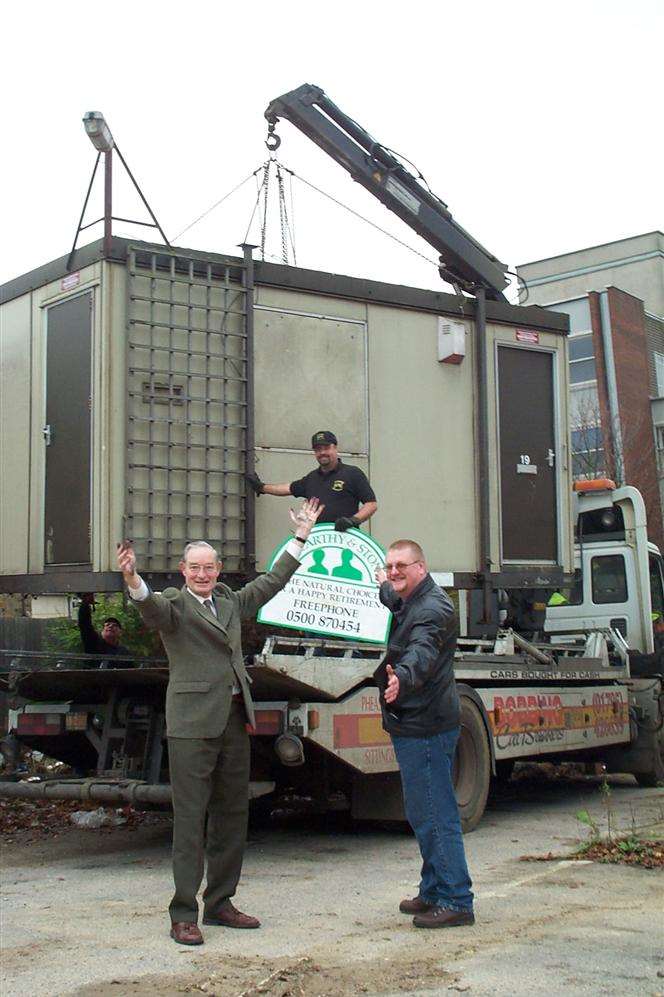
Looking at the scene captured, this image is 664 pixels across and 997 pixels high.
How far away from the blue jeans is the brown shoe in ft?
0.09

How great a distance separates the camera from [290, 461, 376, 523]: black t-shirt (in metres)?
8.48

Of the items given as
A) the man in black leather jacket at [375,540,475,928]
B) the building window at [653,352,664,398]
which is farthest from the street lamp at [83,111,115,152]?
the building window at [653,352,664,398]

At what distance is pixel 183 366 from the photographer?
833 cm

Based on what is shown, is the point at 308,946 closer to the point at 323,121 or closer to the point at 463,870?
the point at 463,870

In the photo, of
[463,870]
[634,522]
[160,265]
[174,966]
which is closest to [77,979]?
[174,966]

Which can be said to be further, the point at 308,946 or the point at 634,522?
the point at 634,522

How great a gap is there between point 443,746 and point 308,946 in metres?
1.15

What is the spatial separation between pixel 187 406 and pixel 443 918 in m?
4.01

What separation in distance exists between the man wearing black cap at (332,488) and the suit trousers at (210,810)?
103 inches

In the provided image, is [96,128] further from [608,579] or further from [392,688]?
[608,579]

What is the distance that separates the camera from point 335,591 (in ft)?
27.3

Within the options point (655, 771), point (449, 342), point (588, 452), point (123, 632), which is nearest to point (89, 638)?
point (123, 632)

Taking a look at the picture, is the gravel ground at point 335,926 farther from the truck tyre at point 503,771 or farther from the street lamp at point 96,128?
the street lamp at point 96,128

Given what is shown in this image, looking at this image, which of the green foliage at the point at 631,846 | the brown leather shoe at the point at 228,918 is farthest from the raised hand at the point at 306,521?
the green foliage at the point at 631,846
